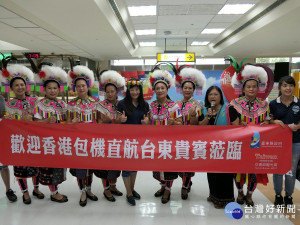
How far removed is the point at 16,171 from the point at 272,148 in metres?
2.85

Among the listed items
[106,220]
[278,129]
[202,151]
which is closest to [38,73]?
[106,220]

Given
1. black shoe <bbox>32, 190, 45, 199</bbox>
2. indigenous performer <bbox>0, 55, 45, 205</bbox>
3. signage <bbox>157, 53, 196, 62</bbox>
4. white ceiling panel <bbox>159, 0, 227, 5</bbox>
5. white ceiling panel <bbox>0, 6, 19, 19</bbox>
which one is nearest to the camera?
indigenous performer <bbox>0, 55, 45, 205</bbox>

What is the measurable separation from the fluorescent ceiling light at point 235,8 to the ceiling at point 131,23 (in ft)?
0.58

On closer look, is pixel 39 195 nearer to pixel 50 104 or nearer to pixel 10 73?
pixel 50 104

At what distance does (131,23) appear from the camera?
703 cm

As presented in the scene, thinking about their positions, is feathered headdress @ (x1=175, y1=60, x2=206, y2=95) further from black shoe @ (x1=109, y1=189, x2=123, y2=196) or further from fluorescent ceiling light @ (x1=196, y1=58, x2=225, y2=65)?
fluorescent ceiling light @ (x1=196, y1=58, x2=225, y2=65)

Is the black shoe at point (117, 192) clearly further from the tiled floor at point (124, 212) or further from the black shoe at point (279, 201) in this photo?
the black shoe at point (279, 201)

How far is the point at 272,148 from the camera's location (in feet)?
7.55

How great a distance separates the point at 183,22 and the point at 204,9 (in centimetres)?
117

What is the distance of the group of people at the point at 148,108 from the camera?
7.76 feet

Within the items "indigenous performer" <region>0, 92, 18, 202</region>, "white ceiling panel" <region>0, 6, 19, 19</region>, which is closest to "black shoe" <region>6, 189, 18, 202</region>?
"indigenous performer" <region>0, 92, 18, 202</region>

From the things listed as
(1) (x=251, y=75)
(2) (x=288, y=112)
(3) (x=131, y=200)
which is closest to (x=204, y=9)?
(1) (x=251, y=75)

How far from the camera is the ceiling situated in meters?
4.68

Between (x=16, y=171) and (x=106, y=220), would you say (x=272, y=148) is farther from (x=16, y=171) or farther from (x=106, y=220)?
(x=16, y=171)
